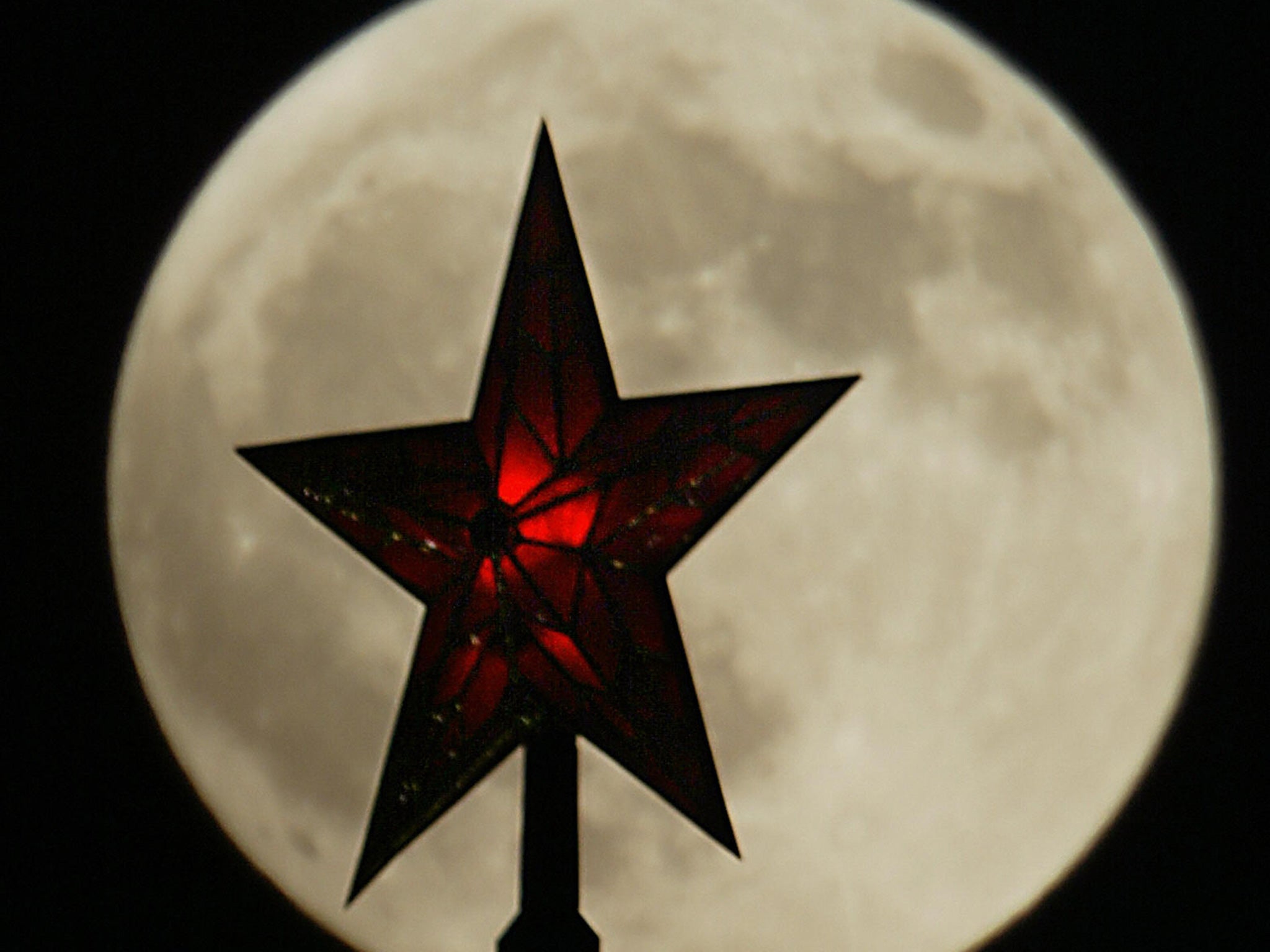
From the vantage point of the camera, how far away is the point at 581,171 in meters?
3.08

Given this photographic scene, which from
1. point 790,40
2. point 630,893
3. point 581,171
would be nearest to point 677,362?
point 581,171

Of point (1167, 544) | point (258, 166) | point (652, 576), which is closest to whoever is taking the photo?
point (652, 576)

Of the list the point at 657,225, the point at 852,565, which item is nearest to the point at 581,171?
the point at 657,225

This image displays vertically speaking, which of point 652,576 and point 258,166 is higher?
point 258,166

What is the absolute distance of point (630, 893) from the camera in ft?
9.95

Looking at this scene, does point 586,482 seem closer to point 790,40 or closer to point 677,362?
point 677,362

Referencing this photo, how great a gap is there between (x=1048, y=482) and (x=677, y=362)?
43.0 inches

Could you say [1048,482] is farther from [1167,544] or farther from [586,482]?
[586,482]

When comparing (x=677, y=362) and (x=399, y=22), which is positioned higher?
(x=399, y=22)

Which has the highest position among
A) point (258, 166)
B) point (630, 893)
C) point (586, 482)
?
point (258, 166)

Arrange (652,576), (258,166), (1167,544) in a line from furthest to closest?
(258,166)
(1167,544)
(652,576)

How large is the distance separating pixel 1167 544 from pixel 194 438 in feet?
9.45

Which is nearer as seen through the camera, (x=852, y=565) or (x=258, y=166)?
(x=852, y=565)

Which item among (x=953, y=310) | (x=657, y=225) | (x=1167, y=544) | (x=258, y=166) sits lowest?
(x=1167, y=544)
